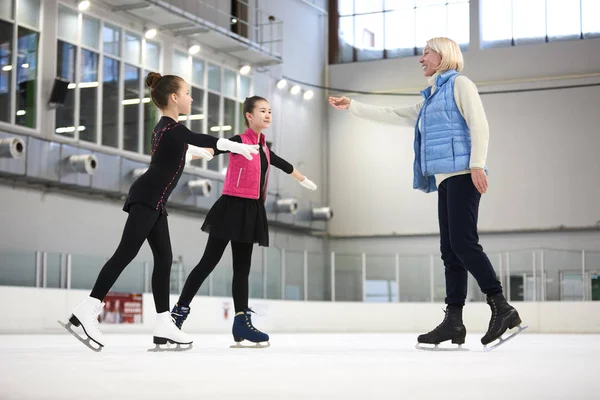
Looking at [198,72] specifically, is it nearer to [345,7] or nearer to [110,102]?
[110,102]

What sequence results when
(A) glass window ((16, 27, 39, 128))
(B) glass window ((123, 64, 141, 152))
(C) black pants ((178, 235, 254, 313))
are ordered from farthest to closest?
→ 1. (B) glass window ((123, 64, 141, 152))
2. (A) glass window ((16, 27, 39, 128))
3. (C) black pants ((178, 235, 254, 313))

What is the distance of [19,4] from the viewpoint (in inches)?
683

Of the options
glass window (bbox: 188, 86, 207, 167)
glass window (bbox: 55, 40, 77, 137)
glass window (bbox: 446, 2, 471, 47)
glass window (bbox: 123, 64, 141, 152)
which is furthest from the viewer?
glass window (bbox: 446, 2, 471, 47)

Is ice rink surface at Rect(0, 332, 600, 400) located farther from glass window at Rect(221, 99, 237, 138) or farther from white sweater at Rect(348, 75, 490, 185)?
glass window at Rect(221, 99, 237, 138)

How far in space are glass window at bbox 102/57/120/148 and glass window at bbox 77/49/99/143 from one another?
0.30 meters

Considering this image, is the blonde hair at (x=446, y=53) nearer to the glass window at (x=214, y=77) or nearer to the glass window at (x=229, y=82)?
the glass window at (x=214, y=77)

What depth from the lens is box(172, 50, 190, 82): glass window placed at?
2200 centimetres

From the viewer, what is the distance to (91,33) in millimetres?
19109

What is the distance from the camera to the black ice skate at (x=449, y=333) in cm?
582

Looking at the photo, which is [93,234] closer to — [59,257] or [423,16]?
[59,257]

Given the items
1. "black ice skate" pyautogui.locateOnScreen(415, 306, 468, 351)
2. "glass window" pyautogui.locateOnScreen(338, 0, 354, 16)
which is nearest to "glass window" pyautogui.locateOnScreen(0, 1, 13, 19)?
"black ice skate" pyautogui.locateOnScreen(415, 306, 468, 351)

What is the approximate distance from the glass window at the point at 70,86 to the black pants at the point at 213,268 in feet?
40.6

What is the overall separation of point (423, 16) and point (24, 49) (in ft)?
47.3

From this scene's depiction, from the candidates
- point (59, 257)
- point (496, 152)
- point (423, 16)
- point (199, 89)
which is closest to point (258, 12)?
point (199, 89)
